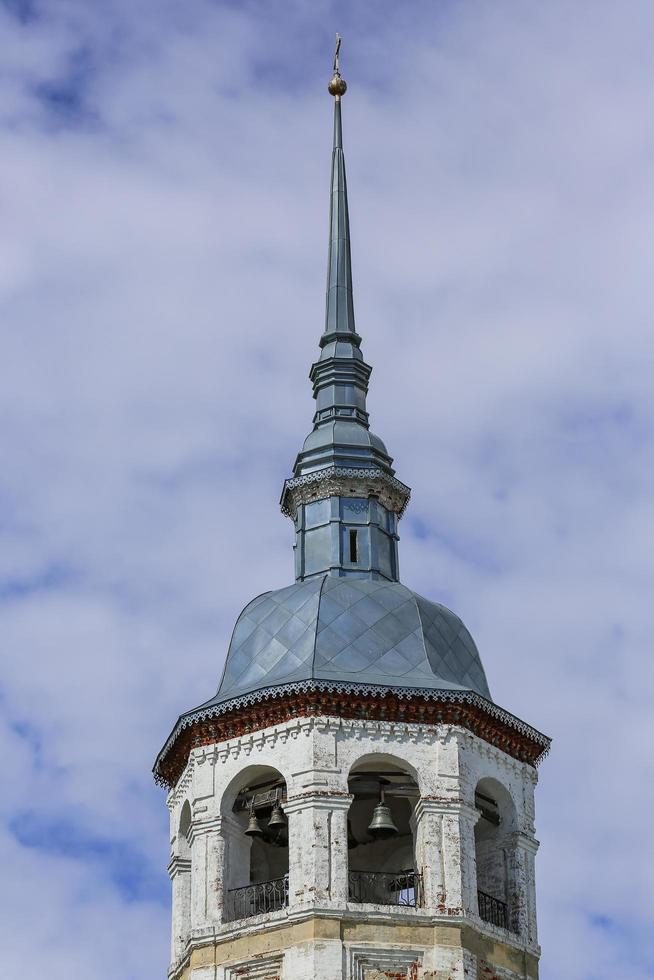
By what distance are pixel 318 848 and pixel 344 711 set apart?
2.17 meters

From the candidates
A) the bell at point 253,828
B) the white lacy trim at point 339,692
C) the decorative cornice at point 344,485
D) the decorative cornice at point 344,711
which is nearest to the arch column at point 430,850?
the decorative cornice at point 344,711

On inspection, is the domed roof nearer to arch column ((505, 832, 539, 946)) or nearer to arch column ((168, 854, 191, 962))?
arch column ((505, 832, 539, 946))

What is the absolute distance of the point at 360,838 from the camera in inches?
1329

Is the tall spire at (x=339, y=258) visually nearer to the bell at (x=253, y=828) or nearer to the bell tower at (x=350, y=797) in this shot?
the bell tower at (x=350, y=797)

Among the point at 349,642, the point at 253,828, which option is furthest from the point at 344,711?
the point at 253,828

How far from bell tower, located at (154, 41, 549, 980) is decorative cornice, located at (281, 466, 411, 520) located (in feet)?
2.07

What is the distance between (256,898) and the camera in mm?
31609

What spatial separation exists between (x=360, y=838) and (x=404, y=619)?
3.36 metres

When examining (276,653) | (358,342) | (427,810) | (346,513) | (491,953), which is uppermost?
(358,342)

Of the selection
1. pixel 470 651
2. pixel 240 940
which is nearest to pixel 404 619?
Answer: pixel 470 651

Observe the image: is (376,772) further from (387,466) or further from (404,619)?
(387,466)

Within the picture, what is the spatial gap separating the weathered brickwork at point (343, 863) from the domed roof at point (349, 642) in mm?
892

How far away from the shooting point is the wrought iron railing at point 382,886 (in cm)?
3164

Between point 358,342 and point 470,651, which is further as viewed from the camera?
point 358,342
